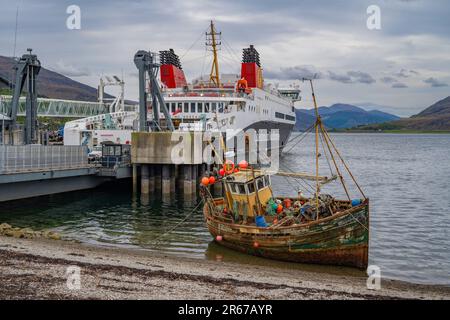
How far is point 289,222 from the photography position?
72.2 ft

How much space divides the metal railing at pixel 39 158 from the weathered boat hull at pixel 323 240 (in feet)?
52.9

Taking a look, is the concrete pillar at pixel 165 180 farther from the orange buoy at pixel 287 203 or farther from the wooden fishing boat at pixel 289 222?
the orange buoy at pixel 287 203

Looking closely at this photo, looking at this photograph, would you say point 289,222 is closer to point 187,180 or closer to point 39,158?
point 187,180

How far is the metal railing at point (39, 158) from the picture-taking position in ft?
96.6

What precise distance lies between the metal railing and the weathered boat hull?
16.1 meters

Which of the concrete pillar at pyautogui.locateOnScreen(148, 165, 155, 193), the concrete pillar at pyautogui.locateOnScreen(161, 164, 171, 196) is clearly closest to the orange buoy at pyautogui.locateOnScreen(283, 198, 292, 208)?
the concrete pillar at pyautogui.locateOnScreen(161, 164, 171, 196)

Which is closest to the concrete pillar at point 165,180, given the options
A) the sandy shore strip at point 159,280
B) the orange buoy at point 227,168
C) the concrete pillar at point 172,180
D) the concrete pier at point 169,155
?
the concrete pier at point 169,155

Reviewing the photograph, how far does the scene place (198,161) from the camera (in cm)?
3662

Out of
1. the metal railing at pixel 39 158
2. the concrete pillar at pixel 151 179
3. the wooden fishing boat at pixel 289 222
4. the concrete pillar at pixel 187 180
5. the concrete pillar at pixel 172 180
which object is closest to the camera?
the wooden fishing boat at pixel 289 222

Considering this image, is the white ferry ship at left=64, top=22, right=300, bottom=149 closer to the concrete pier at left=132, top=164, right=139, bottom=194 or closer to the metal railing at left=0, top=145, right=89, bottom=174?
the concrete pier at left=132, top=164, right=139, bottom=194

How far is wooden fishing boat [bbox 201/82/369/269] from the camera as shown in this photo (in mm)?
20188
